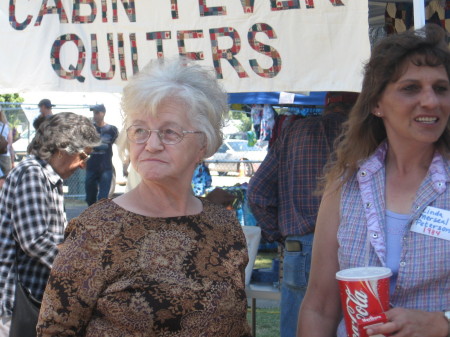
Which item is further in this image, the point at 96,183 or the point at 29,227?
the point at 96,183

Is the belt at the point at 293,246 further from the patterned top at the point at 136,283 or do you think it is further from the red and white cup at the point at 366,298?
the red and white cup at the point at 366,298

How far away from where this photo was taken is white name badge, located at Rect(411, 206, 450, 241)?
6.18 feet

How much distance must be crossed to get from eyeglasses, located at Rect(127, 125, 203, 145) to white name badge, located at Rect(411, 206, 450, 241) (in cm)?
78

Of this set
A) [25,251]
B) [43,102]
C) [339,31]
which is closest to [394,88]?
[339,31]

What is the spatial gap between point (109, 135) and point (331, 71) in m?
9.46

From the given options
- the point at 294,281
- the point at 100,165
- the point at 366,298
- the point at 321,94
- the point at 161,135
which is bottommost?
the point at 294,281

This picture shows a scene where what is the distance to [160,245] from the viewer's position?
6.73 ft

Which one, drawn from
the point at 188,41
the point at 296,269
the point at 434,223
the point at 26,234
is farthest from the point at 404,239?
the point at 296,269

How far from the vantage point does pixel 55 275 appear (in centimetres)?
194

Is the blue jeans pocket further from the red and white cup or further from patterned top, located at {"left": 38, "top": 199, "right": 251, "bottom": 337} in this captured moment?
the red and white cup

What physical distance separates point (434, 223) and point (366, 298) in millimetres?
331

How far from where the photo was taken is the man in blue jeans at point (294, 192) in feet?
14.0

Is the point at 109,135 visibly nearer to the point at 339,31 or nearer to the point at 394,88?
the point at 339,31

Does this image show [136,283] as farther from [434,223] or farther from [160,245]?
[434,223]
